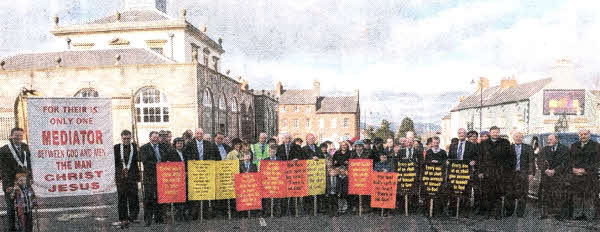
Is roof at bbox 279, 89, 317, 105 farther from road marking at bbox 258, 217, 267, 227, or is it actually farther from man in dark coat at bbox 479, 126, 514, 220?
road marking at bbox 258, 217, 267, 227

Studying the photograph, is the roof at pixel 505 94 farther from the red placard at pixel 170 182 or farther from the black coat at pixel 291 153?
the red placard at pixel 170 182

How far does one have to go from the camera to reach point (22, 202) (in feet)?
22.5

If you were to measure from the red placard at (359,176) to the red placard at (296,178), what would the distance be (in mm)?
1066

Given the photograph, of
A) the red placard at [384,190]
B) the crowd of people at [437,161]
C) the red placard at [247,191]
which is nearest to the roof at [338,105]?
the crowd of people at [437,161]

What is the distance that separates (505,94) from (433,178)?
50.4 meters

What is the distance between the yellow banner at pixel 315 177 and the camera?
8.88 meters

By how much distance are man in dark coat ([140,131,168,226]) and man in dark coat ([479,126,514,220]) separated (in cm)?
701

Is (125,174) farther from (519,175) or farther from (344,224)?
(519,175)

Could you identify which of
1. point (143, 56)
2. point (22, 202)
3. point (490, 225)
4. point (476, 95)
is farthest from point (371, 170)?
point (476, 95)

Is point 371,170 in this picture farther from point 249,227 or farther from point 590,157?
point 590,157

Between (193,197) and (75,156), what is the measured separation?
7.99 feet

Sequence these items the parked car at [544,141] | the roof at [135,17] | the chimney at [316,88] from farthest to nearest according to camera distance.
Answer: the chimney at [316,88] < the roof at [135,17] < the parked car at [544,141]

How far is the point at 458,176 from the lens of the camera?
831 centimetres

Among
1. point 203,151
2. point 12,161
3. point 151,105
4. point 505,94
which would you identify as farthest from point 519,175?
point 505,94
